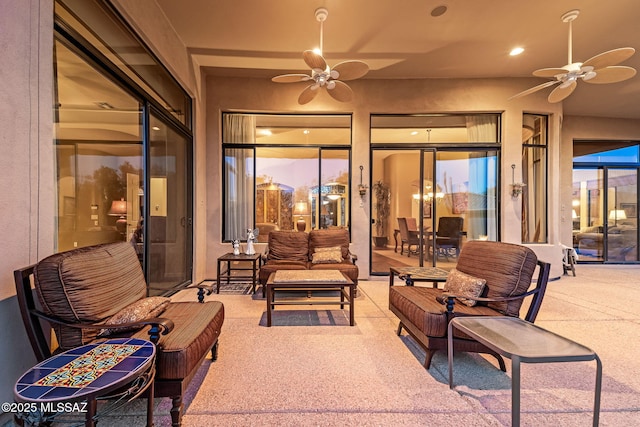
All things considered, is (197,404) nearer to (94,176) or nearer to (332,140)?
(94,176)

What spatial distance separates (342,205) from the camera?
5.45 m

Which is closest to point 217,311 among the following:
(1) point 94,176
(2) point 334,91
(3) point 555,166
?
(1) point 94,176

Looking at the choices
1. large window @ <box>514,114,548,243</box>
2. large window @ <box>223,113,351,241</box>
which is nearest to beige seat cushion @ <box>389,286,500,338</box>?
large window @ <box>223,113,351,241</box>

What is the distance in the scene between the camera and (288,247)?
458 cm

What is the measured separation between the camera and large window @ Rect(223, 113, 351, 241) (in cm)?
527

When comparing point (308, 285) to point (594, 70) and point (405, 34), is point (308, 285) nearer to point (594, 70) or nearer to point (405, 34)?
point (405, 34)

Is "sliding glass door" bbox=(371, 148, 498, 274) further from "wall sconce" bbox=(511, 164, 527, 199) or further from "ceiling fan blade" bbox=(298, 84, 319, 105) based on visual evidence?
"ceiling fan blade" bbox=(298, 84, 319, 105)

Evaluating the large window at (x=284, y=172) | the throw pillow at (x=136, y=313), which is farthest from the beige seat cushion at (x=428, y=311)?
the large window at (x=284, y=172)

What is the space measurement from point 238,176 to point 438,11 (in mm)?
4049

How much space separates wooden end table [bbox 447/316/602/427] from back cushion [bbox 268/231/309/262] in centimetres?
297

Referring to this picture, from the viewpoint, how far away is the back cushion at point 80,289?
4.91 ft

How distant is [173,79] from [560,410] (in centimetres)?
540

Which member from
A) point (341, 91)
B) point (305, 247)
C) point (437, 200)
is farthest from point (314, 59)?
point (437, 200)

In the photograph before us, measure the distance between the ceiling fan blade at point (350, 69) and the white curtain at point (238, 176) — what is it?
2.47m
